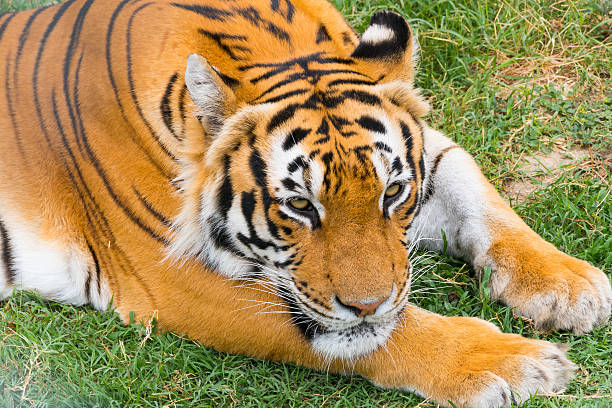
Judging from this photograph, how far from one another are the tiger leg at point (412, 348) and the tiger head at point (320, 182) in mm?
78

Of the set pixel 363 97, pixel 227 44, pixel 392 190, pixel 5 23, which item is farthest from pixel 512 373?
pixel 5 23

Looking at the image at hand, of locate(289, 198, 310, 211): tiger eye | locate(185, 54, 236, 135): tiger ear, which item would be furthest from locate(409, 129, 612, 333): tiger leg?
locate(185, 54, 236, 135): tiger ear

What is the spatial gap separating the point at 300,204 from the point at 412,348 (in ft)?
2.30

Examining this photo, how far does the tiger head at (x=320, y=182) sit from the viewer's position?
2.45 m

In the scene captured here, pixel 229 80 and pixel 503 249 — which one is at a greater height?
pixel 229 80

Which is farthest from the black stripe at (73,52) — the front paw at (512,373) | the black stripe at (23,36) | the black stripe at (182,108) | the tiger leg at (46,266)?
the front paw at (512,373)

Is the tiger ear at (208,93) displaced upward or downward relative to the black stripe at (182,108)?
upward

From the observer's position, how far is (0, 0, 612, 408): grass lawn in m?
2.77

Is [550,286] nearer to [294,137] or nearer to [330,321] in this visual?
[330,321]

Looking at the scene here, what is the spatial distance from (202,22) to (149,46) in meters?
0.24

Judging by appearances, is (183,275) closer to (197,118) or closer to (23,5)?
(197,118)

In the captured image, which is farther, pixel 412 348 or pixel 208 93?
pixel 412 348

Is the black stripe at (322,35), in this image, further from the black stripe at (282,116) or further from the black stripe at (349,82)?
the black stripe at (282,116)

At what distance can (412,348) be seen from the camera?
2.74 meters
